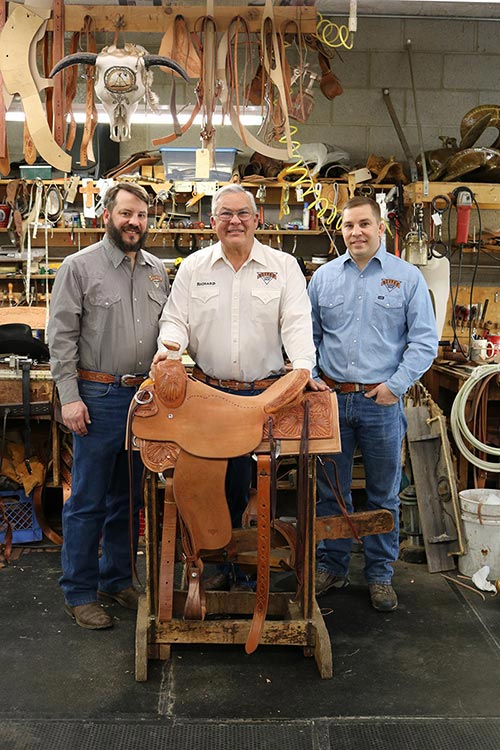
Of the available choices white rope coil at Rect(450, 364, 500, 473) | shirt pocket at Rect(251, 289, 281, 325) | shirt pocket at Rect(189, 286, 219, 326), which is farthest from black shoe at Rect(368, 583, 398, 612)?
shirt pocket at Rect(189, 286, 219, 326)

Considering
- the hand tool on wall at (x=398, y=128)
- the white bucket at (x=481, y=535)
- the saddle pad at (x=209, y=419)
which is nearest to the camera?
the saddle pad at (x=209, y=419)

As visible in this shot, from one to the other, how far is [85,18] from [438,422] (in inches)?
109

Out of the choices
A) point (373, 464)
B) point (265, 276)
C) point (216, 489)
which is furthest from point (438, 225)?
point (216, 489)

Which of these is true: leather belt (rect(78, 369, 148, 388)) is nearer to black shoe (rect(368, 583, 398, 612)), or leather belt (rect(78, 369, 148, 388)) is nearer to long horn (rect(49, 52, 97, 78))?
long horn (rect(49, 52, 97, 78))

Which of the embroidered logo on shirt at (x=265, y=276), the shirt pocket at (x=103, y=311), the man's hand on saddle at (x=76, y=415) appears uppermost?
the embroidered logo on shirt at (x=265, y=276)

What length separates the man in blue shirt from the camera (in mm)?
3297

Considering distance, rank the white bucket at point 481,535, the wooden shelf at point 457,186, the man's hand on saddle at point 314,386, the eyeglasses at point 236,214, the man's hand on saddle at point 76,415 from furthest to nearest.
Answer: the wooden shelf at point 457,186 → the white bucket at point 481,535 → the man's hand on saddle at point 76,415 → the eyeglasses at point 236,214 → the man's hand on saddle at point 314,386

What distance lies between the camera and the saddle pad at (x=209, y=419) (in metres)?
2.59

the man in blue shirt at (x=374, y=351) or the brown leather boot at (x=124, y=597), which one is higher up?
the man in blue shirt at (x=374, y=351)

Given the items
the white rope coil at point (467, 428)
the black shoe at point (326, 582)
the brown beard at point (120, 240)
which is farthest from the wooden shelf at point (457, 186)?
the black shoe at point (326, 582)

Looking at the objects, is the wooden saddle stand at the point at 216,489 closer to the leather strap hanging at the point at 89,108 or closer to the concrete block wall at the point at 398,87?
the leather strap hanging at the point at 89,108

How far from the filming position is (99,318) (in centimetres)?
311

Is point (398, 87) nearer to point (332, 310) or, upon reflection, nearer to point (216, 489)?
point (332, 310)

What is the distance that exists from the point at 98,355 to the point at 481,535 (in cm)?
214
